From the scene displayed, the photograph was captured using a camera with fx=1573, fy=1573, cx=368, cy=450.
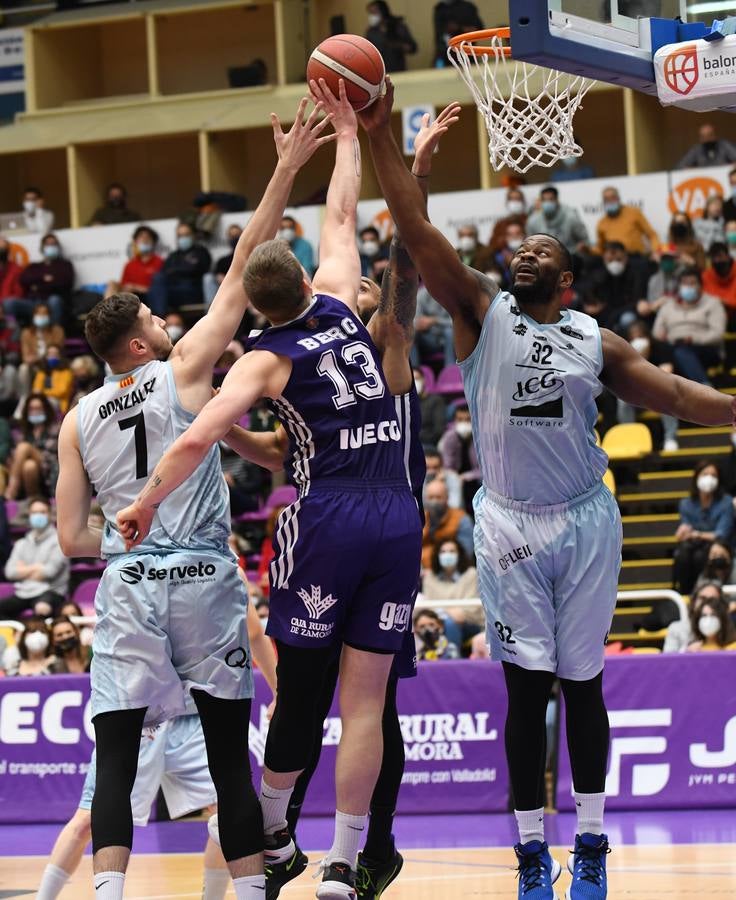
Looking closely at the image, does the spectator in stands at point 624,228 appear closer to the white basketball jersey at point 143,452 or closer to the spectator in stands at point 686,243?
the spectator in stands at point 686,243

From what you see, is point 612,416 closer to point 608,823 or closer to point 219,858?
point 608,823

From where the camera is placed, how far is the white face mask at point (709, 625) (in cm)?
1119

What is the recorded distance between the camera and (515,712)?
6.21 metres

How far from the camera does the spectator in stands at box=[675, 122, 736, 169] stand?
19.8 meters

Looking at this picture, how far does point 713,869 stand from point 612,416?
371 inches

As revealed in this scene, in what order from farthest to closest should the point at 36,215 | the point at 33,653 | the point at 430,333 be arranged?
the point at 36,215 → the point at 430,333 → the point at 33,653

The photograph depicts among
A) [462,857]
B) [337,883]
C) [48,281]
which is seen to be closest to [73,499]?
[337,883]

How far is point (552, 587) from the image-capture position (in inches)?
247

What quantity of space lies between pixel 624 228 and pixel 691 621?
29.6 feet

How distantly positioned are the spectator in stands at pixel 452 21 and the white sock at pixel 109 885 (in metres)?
19.0

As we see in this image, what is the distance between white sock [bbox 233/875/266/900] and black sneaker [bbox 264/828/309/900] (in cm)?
29

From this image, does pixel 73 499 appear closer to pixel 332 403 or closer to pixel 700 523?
pixel 332 403

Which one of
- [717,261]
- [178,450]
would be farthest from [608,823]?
[717,261]

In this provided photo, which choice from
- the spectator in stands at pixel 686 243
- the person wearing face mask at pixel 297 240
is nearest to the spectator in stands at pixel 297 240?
the person wearing face mask at pixel 297 240
